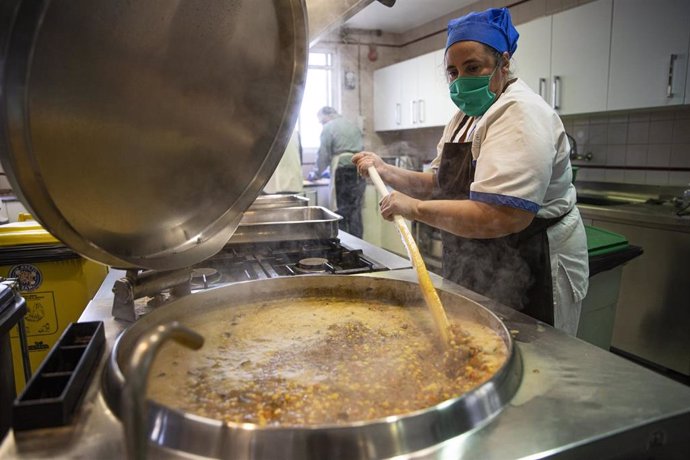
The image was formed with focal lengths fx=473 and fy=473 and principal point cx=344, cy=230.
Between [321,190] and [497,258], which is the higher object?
[497,258]

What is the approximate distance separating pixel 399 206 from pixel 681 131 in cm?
273

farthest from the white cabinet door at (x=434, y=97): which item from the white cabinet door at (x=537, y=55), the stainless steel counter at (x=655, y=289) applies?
the stainless steel counter at (x=655, y=289)

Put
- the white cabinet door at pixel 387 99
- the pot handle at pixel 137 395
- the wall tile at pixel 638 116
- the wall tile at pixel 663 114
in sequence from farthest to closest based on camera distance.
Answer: the white cabinet door at pixel 387 99, the wall tile at pixel 638 116, the wall tile at pixel 663 114, the pot handle at pixel 137 395

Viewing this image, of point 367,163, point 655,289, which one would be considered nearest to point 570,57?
point 655,289

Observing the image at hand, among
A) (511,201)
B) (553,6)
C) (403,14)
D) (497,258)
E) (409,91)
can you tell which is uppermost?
(403,14)

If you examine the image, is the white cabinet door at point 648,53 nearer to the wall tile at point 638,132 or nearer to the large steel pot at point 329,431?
the wall tile at point 638,132

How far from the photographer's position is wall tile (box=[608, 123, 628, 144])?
3469 millimetres

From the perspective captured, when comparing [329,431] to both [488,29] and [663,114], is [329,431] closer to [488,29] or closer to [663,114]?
[488,29]

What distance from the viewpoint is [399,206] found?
1.42m

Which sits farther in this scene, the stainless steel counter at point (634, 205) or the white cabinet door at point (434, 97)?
the white cabinet door at point (434, 97)

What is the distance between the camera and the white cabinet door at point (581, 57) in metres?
3.17

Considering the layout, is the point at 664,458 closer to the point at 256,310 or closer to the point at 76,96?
the point at 256,310

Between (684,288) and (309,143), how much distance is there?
487 cm

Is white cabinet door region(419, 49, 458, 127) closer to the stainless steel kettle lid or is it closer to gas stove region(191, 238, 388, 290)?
gas stove region(191, 238, 388, 290)
